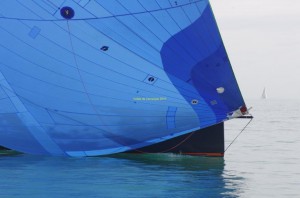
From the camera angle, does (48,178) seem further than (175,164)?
No

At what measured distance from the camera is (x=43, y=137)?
22.5 meters

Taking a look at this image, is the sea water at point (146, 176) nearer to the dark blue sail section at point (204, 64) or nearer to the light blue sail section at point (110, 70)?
the light blue sail section at point (110, 70)

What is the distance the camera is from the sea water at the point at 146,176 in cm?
1719

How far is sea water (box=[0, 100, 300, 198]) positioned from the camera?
17.2 m

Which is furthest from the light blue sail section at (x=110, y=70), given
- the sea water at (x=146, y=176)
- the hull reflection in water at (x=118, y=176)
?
the sea water at (x=146, y=176)

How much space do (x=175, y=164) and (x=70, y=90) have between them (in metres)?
4.90

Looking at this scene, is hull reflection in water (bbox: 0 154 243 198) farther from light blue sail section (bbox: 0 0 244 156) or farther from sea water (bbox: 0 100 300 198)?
light blue sail section (bbox: 0 0 244 156)

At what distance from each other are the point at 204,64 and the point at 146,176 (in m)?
4.48

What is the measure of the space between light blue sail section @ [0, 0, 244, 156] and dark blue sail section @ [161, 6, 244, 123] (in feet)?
0.12

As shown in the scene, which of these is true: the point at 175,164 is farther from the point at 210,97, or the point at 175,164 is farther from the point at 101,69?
the point at 101,69

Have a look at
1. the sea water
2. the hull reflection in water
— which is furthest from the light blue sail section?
the sea water

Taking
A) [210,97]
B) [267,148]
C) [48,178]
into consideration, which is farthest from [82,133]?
[267,148]

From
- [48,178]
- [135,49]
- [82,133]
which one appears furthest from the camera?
[82,133]

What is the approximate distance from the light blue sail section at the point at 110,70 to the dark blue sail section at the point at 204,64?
0.04 m
